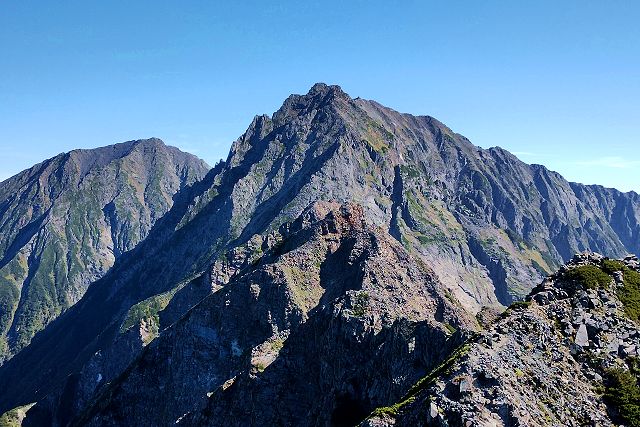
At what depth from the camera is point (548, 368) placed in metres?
45.1

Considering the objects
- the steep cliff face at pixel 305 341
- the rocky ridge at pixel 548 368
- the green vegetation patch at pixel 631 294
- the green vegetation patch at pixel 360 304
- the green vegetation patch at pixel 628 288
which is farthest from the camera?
the green vegetation patch at pixel 360 304

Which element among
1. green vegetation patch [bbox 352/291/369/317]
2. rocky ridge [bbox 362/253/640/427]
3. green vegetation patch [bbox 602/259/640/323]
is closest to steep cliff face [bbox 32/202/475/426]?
green vegetation patch [bbox 352/291/369/317]

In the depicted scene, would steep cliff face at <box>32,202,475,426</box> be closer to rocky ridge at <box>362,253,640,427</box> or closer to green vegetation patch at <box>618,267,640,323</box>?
rocky ridge at <box>362,253,640,427</box>

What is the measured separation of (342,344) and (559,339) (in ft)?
130

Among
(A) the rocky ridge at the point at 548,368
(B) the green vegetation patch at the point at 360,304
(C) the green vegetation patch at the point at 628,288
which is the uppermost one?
(B) the green vegetation patch at the point at 360,304

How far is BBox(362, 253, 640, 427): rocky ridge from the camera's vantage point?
40.2 m

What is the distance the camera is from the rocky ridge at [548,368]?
Result: 4025cm

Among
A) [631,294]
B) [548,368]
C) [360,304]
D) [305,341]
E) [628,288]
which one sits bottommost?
[548,368]

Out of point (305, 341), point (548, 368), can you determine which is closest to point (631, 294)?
point (548, 368)

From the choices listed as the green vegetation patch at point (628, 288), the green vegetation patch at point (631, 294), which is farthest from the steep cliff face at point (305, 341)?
the green vegetation patch at point (631, 294)

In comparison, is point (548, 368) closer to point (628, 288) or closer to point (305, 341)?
point (628, 288)

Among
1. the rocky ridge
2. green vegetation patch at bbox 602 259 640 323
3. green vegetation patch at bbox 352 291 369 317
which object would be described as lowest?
the rocky ridge

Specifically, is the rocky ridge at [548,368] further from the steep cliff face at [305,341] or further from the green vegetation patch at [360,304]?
the green vegetation patch at [360,304]

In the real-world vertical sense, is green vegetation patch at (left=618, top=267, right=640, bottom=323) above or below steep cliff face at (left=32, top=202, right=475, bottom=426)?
below
